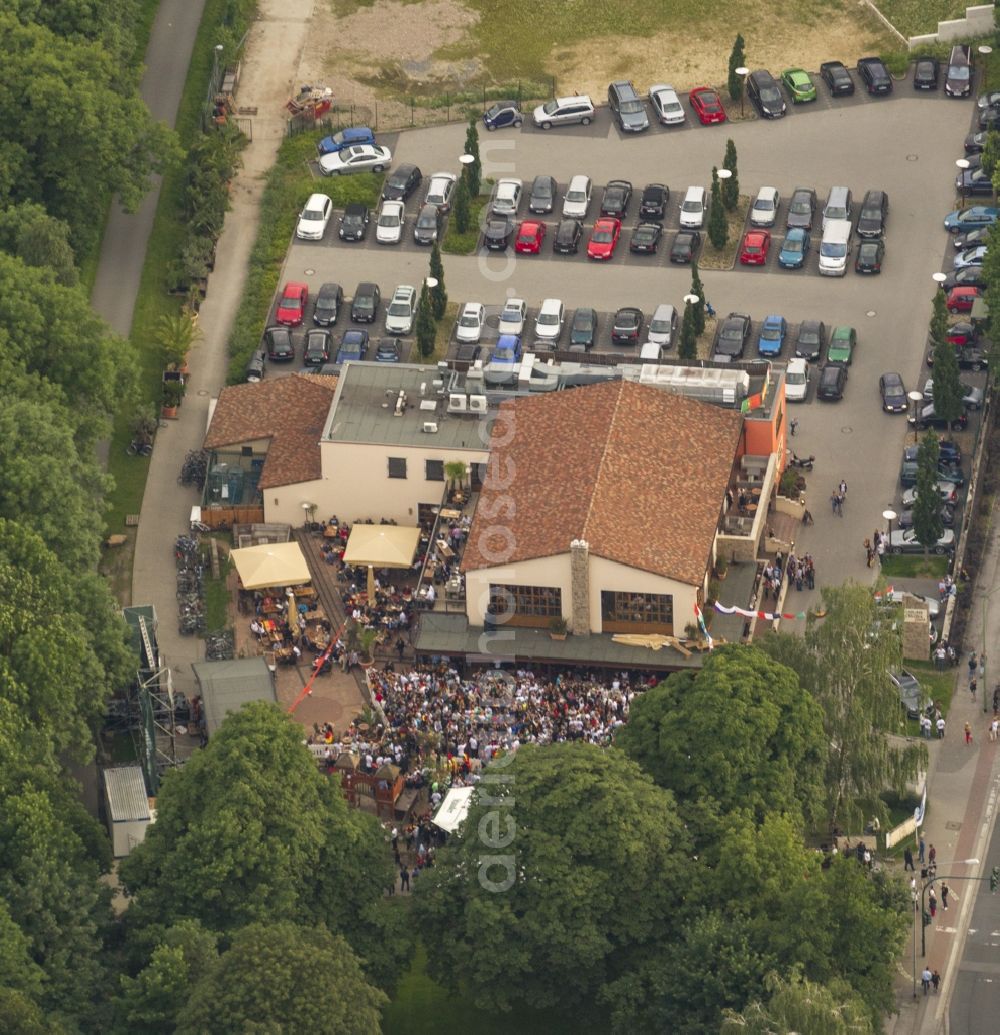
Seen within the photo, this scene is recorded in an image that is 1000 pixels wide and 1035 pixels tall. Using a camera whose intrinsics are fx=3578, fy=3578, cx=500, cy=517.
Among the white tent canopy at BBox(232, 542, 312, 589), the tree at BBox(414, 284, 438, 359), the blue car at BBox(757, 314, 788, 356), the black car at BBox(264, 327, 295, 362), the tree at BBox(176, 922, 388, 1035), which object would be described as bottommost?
the tree at BBox(176, 922, 388, 1035)

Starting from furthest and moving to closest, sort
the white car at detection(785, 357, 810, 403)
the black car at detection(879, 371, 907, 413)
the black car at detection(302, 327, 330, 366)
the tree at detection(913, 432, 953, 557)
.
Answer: the black car at detection(302, 327, 330, 366) < the white car at detection(785, 357, 810, 403) < the black car at detection(879, 371, 907, 413) < the tree at detection(913, 432, 953, 557)

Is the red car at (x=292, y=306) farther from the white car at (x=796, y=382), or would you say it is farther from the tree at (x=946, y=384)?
the tree at (x=946, y=384)

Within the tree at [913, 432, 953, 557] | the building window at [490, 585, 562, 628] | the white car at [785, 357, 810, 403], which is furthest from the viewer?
the white car at [785, 357, 810, 403]

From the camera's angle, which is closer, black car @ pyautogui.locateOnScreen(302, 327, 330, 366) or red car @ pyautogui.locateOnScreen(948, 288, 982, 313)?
black car @ pyautogui.locateOnScreen(302, 327, 330, 366)

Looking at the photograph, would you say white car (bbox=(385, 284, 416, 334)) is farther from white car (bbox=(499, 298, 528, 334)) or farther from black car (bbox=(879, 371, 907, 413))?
black car (bbox=(879, 371, 907, 413))

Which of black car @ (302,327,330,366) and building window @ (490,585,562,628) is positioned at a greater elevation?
black car @ (302,327,330,366)

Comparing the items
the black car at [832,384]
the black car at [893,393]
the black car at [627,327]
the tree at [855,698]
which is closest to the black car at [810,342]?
the black car at [832,384]

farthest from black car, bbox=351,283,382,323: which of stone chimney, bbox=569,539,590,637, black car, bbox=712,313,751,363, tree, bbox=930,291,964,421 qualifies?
stone chimney, bbox=569,539,590,637
